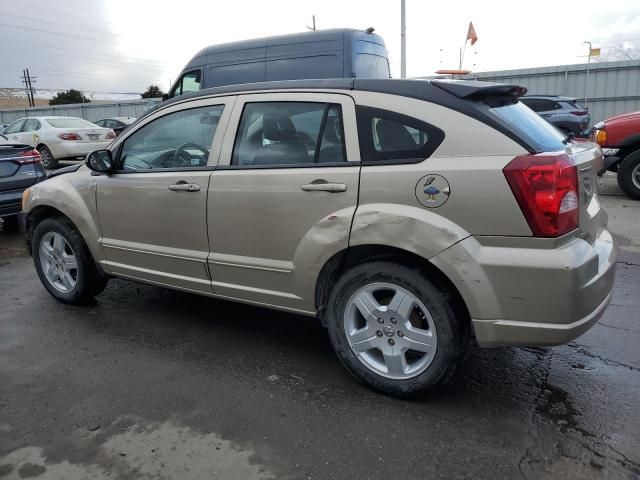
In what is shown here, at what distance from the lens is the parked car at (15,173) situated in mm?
6731

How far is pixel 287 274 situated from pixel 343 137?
2.82ft

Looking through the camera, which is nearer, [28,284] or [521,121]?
[521,121]

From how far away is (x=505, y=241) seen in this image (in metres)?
2.45

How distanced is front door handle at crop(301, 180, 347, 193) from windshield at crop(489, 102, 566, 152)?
850 mm

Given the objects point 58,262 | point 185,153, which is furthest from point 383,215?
point 58,262

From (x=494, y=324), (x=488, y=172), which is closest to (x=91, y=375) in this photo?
(x=494, y=324)

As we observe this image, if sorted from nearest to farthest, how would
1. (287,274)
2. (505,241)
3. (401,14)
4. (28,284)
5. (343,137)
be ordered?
(505,241), (343,137), (287,274), (28,284), (401,14)

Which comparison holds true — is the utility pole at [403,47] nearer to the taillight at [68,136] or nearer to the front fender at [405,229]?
the taillight at [68,136]

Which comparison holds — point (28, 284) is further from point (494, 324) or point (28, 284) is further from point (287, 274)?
point (494, 324)

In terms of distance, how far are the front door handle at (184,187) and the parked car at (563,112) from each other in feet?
37.7

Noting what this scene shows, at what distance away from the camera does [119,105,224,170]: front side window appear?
349cm

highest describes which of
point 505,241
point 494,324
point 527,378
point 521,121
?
point 521,121

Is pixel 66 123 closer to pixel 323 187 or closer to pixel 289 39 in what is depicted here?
pixel 289 39

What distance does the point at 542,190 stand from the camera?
7.82 feet
